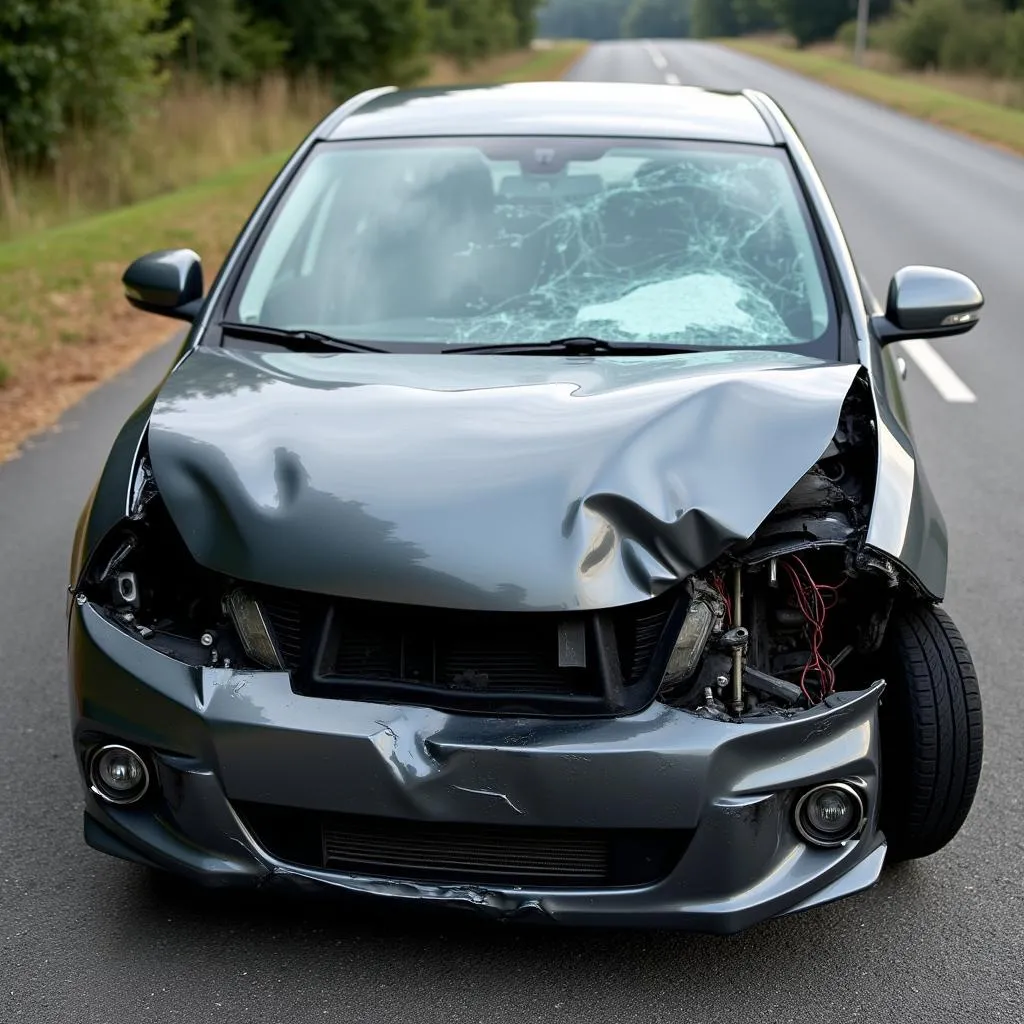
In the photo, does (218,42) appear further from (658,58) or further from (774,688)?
(658,58)

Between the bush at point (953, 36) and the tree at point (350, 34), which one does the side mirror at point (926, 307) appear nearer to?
the tree at point (350, 34)

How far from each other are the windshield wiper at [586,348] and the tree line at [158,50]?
12913mm

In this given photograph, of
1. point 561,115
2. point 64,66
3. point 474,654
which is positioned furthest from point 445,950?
point 64,66

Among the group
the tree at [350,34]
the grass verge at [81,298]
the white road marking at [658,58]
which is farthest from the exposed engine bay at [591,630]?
the white road marking at [658,58]

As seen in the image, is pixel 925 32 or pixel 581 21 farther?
pixel 581 21

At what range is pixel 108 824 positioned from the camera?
304 cm

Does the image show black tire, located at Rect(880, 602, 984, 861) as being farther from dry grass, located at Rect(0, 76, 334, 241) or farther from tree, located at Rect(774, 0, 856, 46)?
tree, located at Rect(774, 0, 856, 46)

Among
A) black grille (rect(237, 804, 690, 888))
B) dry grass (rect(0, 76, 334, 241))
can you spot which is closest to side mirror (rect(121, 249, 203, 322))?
black grille (rect(237, 804, 690, 888))

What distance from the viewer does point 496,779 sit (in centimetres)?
274

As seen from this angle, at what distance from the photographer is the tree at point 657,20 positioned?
158m

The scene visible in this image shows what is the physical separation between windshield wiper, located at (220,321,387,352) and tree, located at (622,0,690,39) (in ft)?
529

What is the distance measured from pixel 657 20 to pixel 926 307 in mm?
164205

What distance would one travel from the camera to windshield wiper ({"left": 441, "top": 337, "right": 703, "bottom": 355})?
3.85 m

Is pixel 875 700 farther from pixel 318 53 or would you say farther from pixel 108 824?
pixel 318 53
